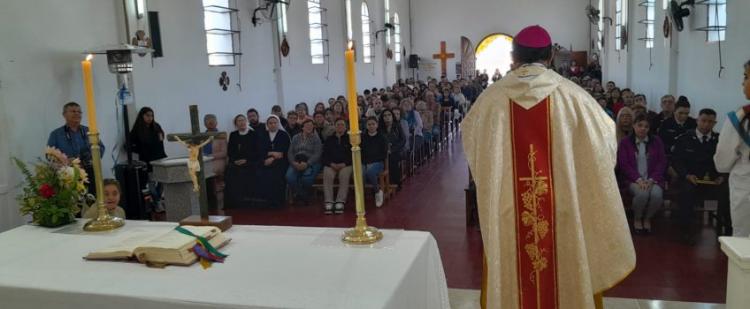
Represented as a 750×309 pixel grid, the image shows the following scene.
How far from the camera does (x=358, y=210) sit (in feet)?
8.04

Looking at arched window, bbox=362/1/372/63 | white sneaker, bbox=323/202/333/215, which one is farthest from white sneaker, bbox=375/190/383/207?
arched window, bbox=362/1/372/63

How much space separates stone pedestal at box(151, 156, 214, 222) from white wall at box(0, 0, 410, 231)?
1.18m

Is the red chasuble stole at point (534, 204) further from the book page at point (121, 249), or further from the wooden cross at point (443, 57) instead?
the wooden cross at point (443, 57)

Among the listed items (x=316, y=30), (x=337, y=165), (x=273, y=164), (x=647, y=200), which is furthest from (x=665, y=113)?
(x=316, y=30)

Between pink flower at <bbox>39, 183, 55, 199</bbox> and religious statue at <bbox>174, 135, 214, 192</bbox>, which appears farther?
pink flower at <bbox>39, 183, 55, 199</bbox>

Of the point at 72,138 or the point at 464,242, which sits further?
the point at 72,138

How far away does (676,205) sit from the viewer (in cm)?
627

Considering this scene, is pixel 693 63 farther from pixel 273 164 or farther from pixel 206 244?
pixel 206 244

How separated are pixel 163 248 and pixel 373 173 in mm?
5240

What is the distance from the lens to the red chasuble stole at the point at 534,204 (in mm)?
2797

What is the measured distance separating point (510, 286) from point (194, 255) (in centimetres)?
146

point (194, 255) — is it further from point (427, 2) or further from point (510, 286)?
point (427, 2)

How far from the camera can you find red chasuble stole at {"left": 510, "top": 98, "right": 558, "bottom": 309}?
9.18ft

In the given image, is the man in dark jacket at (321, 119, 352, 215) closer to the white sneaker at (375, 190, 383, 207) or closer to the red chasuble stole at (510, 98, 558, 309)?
the white sneaker at (375, 190, 383, 207)
